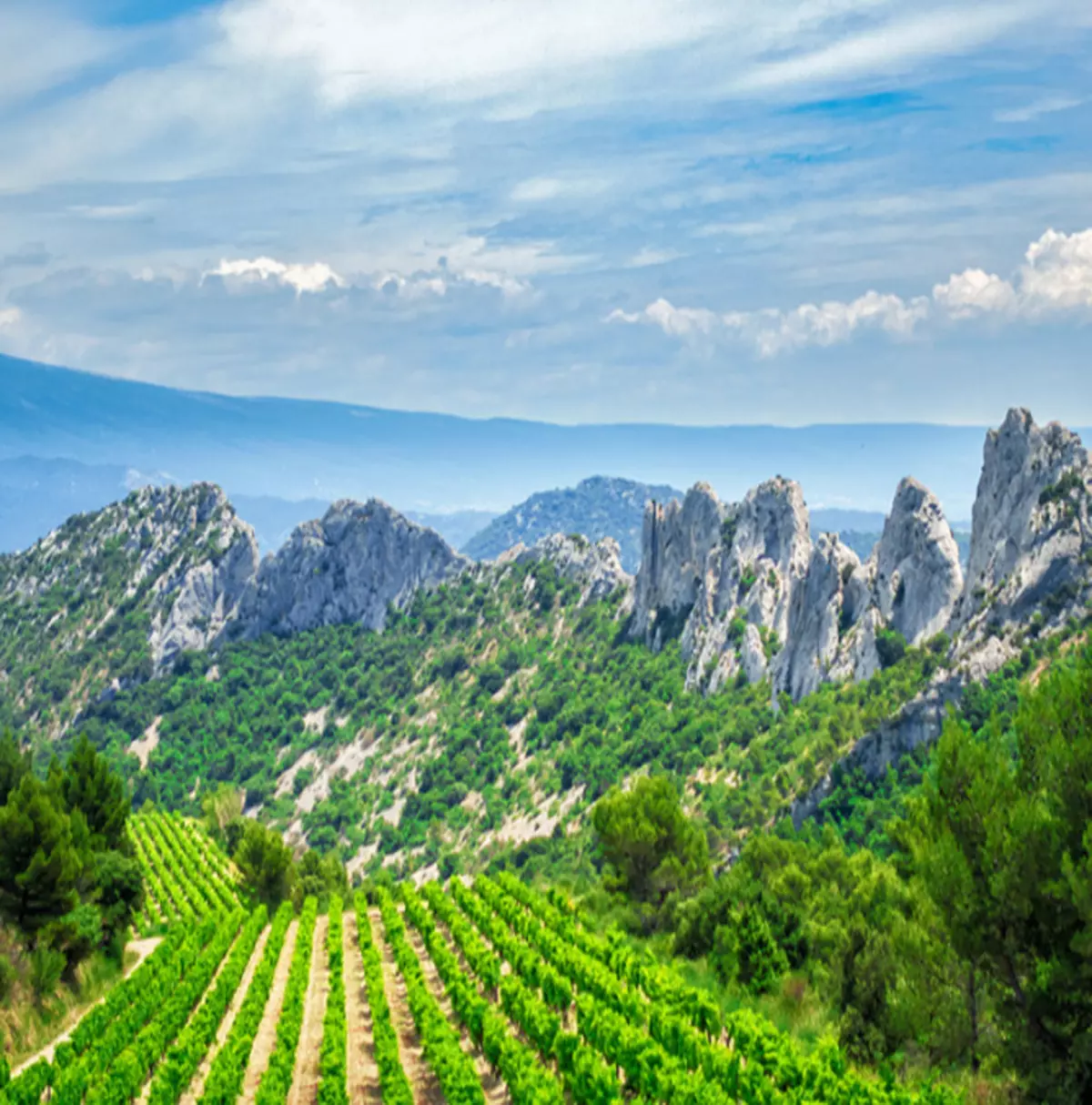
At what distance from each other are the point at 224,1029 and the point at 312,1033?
4.83m

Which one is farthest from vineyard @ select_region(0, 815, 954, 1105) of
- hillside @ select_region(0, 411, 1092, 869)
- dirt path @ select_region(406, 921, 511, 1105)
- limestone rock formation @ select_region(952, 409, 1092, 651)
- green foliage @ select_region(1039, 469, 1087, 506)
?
green foliage @ select_region(1039, 469, 1087, 506)

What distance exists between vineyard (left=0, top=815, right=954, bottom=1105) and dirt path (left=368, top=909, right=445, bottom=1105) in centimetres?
13

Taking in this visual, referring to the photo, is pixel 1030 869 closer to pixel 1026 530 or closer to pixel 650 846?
pixel 650 846

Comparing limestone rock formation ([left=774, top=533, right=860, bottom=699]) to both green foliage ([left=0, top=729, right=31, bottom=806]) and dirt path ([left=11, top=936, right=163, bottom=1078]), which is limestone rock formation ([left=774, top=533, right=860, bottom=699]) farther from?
green foliage ([left=0, top=729, right=31, bottom=806])

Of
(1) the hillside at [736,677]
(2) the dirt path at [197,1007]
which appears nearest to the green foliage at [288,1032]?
(2) the dirt path at [197,1007]

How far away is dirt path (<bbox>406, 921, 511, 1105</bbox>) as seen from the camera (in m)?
34.2

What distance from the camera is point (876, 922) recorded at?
125 feet

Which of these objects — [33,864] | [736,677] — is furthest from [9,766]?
[736,677]

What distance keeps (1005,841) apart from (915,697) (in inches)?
3115

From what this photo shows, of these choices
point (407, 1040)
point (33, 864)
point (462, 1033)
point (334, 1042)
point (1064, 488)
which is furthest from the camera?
point (1064, 488)

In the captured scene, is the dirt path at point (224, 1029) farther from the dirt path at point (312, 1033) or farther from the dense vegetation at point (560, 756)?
the dense vegetation at point (560, 756)

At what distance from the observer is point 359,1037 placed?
4209cm

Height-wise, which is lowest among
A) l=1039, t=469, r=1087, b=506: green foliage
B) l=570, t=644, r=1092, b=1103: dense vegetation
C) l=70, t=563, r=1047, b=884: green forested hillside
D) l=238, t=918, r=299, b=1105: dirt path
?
l=70, t=563, r=1047, b=884: green forested hillside

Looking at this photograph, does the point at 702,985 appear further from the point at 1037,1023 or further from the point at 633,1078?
the point at 1037,1023
